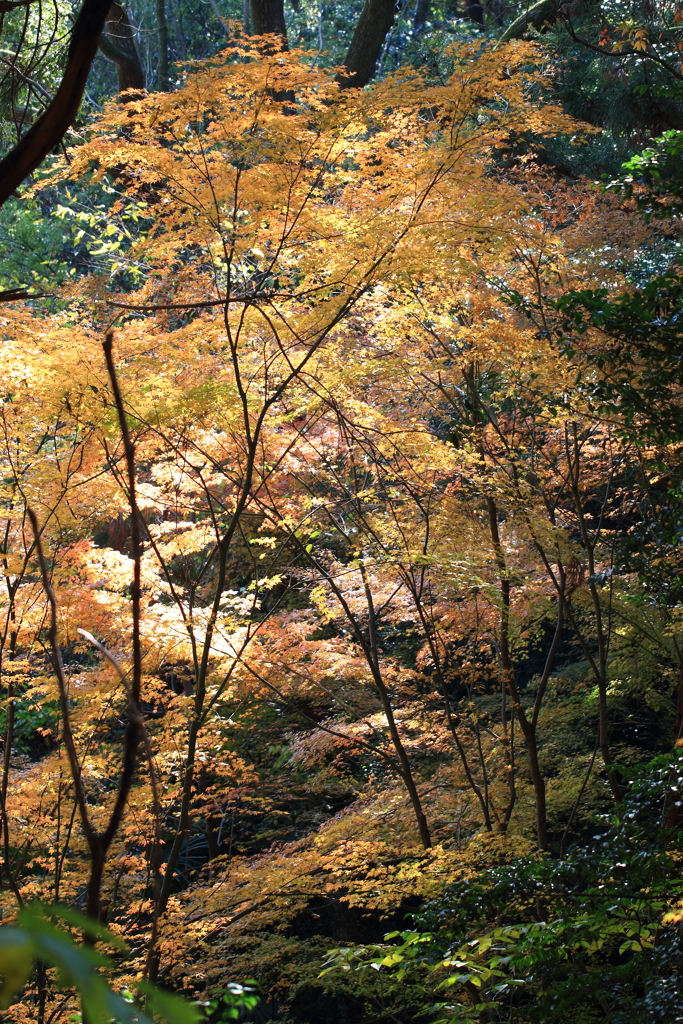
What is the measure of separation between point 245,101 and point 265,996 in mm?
6560

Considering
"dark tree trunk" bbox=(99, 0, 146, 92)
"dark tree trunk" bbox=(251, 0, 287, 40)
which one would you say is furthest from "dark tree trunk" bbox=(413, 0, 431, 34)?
"dark tree trunk" bbox=(251, 0, 287, 40)

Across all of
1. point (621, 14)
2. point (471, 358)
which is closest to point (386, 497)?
point (471, 358)

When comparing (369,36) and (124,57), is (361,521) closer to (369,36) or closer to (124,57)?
(369,36)

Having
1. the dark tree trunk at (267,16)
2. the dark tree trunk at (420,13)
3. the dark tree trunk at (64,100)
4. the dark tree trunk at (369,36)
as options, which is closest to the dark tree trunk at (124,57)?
the dark tree trunk at (267,16)

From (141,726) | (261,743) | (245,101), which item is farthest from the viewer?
(261,743)

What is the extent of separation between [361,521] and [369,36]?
5419 mm

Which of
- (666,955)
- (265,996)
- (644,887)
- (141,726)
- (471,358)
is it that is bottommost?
(265,996)

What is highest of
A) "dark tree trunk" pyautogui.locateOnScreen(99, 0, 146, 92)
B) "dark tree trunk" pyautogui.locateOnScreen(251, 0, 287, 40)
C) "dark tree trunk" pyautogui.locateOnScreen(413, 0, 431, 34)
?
"dark tree trunk" pyautogui.locateOnScreen(413, 0, 431, 34)

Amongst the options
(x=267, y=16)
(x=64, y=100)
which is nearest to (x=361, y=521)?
(x=64, y=100)

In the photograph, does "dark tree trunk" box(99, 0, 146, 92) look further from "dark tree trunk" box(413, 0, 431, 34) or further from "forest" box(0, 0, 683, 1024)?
"dark tree trunk" box(413, 0, 431, 34)

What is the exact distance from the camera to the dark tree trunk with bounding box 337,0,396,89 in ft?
26.5

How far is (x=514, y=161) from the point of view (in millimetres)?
10016

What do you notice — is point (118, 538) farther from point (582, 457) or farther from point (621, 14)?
point (621, 14)

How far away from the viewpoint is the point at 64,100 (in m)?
0.90
